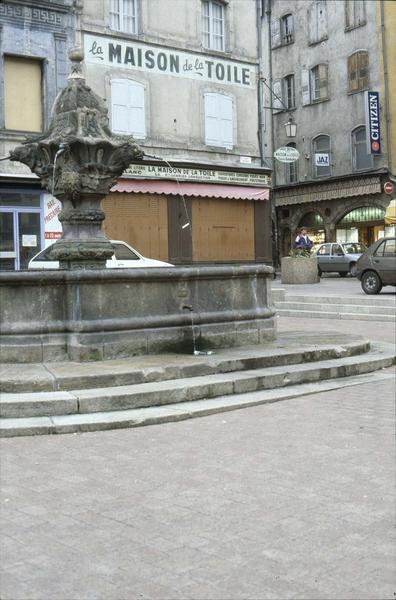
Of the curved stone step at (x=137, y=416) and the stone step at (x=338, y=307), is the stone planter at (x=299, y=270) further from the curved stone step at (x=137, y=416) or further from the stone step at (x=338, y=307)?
the curved stone step at (x=137, y=416)

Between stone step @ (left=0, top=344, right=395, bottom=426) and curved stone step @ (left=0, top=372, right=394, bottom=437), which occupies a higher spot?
stone step @ (left=0, top=344, right=395, bottom=426)

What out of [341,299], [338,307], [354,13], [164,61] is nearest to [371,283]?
[341,299]

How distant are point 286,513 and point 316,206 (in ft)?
124

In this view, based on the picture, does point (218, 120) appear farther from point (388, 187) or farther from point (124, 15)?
point (388, 187)

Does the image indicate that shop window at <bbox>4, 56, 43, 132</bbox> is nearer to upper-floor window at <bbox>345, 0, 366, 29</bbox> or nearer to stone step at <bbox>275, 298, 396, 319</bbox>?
stone step at <bbox>275, 298, 396, 319</bbox>

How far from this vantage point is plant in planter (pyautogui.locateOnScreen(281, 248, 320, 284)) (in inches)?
904

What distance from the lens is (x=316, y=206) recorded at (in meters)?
40.7

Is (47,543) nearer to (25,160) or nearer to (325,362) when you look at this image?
(325,362)

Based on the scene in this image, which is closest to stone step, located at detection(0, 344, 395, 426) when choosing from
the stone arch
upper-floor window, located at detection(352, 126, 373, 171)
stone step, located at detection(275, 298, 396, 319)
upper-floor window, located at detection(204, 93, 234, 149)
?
stone step, located at detection(275, 298, 396, 319)

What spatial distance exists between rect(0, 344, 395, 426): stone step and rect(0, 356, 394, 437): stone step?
7 centimetres

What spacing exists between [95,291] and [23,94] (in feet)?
51.5

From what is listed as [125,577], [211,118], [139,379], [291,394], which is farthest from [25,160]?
[211,118]

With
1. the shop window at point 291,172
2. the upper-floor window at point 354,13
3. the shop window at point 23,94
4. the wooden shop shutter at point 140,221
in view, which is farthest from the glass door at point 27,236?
the upper-floor window at point 354,13

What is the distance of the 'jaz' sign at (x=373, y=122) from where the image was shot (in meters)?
35.6
